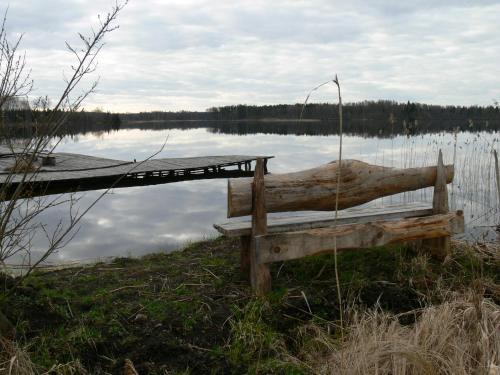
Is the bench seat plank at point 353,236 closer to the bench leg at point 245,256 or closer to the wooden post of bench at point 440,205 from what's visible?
the wooden post of bench at point 440,205

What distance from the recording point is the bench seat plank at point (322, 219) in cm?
452

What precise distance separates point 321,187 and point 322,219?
1.62ft

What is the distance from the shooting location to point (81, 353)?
3.37 metres

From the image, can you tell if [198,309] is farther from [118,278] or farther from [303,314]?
[118,278]

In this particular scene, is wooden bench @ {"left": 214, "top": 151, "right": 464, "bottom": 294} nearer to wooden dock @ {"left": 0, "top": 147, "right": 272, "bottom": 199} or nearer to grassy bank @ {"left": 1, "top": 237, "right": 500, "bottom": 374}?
grassy bank @ {"left": 1, "top": 237, "right": 500, "bottom": 374}

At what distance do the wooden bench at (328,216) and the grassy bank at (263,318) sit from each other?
→ 0.35 m

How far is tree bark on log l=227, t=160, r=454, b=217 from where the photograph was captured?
4.32 metres

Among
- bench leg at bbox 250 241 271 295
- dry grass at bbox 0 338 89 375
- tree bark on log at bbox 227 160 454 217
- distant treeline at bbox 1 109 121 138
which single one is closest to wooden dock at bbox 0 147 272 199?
distant treeline at bbox 1 109 121 138

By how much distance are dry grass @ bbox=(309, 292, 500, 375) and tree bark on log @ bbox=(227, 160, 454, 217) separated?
132cm

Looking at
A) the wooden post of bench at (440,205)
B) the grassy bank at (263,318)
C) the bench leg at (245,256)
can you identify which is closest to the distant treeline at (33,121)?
the grassy bank at (263,318)

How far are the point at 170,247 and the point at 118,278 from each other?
16.6ft

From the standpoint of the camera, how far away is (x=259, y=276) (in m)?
4.35

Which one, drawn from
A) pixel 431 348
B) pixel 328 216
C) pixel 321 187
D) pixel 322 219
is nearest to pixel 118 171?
pixel 328 216

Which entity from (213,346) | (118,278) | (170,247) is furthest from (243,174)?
(213,346)
